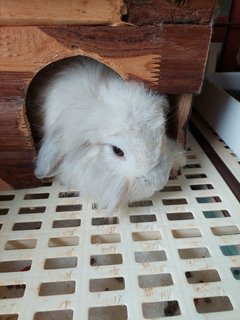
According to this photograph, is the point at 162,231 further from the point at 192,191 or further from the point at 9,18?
the point at 9,18

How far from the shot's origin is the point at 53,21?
0.80 metres

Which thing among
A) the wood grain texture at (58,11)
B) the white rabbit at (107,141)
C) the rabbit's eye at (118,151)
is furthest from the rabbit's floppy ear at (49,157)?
the wood grain texture at (58,11)

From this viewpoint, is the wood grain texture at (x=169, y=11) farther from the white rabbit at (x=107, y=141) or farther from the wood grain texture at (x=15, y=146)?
the wood grain texture at (x=15, y=146)

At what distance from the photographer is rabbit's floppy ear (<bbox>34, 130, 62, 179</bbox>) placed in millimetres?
937

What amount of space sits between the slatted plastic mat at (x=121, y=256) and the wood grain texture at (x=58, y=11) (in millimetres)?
519

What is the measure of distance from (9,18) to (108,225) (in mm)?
603

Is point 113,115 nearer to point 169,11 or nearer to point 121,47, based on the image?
point 121,47

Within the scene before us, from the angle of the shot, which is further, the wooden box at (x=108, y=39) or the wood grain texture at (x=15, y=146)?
the wood grain texture at (x=15, y=146)

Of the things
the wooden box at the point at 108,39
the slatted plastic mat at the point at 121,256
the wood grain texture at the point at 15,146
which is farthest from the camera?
the wood grain texture at the point at 15,146

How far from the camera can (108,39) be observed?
2.74ft

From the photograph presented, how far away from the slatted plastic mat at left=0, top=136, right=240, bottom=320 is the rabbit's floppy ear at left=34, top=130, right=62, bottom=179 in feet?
0.32

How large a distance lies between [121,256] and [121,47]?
0.56 meters

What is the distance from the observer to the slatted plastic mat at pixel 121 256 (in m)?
0.68

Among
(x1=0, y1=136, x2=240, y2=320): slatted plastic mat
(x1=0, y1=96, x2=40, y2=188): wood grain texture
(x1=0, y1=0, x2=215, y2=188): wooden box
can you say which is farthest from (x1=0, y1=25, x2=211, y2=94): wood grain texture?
(x1=0, y1=136, x2=240, y2=320): slatted plastic mat
